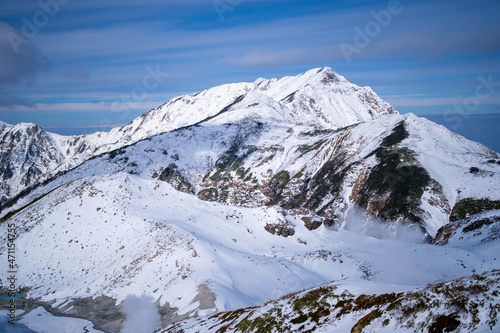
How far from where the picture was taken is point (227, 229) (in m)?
38.1

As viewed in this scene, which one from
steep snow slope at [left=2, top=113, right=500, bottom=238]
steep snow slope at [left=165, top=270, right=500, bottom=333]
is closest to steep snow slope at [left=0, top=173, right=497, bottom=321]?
steep snow slope at [left=165, top=270, right=500, bottom=333]

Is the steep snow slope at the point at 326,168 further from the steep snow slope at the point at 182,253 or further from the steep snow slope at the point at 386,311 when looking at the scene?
the steep snow slope at the point at 386,311

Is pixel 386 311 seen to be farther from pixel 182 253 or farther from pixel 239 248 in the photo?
pixel 239 248

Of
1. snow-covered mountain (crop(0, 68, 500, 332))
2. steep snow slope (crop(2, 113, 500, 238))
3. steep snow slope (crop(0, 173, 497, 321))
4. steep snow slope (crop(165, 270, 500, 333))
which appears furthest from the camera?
steep snow slope (crop(2, 113, 500, 238))

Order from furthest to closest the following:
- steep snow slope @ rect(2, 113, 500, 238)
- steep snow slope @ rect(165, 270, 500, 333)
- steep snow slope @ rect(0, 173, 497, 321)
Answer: steep snow slope @ rect(2, 113, 500, 238) → steep snow slope @ rect(0, 173, 497, 321) → steep snow slope @ rect(165, 270, 500, 333)

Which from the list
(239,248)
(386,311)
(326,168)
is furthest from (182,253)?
→ (326,168)

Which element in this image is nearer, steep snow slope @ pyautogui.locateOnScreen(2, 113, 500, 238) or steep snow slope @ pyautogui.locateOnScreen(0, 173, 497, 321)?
steep snow slope @ pyautogui.locateOnScreen(0, 173, 497, 321)

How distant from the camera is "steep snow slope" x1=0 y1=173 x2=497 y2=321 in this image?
26234mm

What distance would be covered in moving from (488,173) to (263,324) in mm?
79587

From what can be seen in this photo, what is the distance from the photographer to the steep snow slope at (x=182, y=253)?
26234 millimetres

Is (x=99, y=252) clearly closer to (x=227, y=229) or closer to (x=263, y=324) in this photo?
(x=227, y=229)

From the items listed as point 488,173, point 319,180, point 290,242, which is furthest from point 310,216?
point 319,180

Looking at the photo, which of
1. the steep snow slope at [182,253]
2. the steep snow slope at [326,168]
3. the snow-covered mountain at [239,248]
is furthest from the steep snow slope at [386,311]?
the steep snow slope at [326,168]

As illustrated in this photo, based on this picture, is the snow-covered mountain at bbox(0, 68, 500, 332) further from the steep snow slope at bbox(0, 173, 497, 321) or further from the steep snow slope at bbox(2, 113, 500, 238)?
the steep snow slope at bbox(2, 113, 500, 238)
